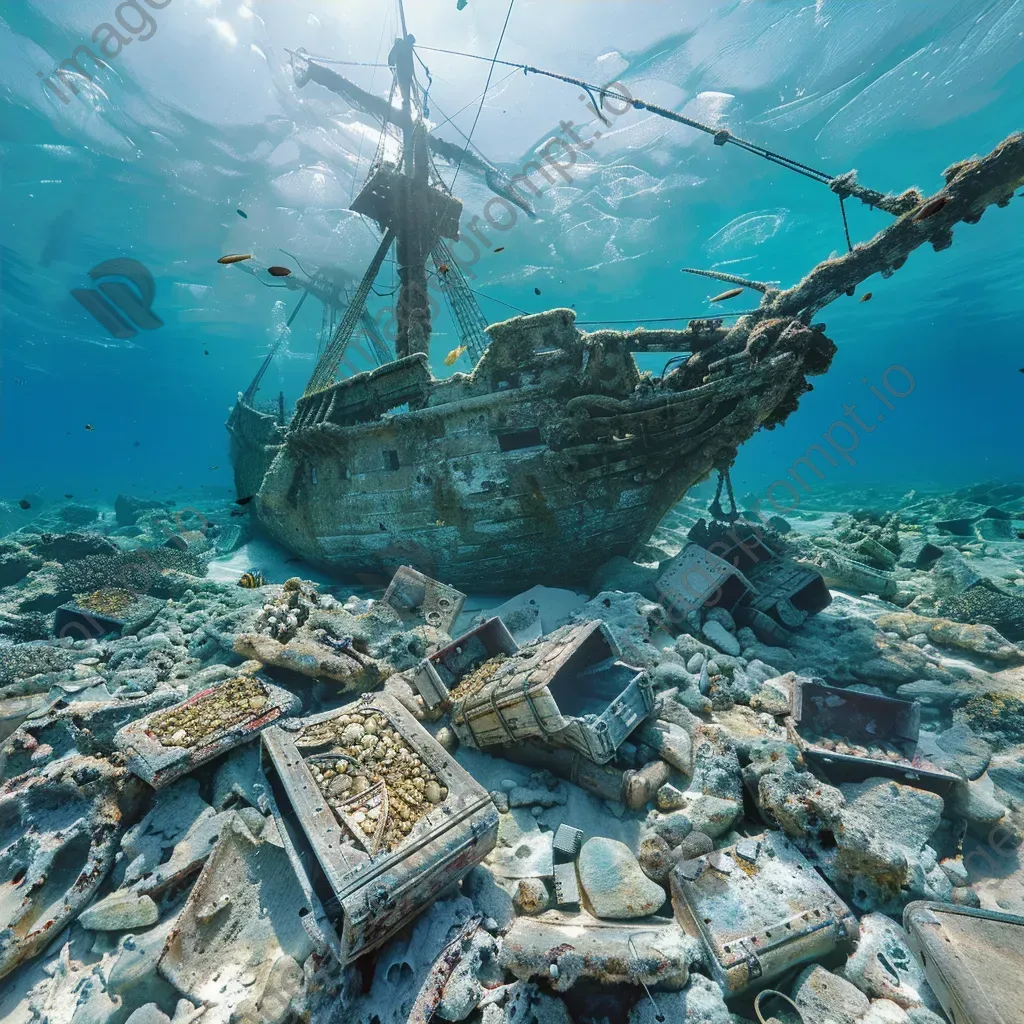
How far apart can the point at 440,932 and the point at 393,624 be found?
3.61 m

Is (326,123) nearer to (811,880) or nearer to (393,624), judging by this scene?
(393,624)

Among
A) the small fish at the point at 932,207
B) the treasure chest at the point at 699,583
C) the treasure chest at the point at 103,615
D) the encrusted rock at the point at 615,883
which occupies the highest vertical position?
the small fish at the point at 932,207

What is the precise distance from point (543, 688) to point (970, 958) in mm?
2435

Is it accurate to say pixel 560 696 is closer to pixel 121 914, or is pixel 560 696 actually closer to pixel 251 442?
pixel 121 914

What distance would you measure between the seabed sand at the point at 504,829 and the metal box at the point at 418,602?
0.30 meters

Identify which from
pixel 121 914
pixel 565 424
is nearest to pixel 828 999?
pixel 121 914

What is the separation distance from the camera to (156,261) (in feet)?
97.2


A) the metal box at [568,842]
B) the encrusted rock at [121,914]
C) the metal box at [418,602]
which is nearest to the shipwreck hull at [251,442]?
the metal box at [418,602]

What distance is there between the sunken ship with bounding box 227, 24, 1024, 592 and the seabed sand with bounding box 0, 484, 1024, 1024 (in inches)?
87.3

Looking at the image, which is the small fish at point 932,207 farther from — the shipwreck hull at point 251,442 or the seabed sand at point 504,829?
the shipwreck hull at point 251,442

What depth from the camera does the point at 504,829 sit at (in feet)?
10.6

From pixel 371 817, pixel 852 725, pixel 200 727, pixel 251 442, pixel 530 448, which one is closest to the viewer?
pixel 371 817

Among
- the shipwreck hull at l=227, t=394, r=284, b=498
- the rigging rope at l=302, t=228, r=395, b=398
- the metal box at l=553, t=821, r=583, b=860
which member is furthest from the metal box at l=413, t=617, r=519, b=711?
the shipwreck hull at l=227, t=394, r=284, b=498

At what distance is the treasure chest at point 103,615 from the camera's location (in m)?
7.05
